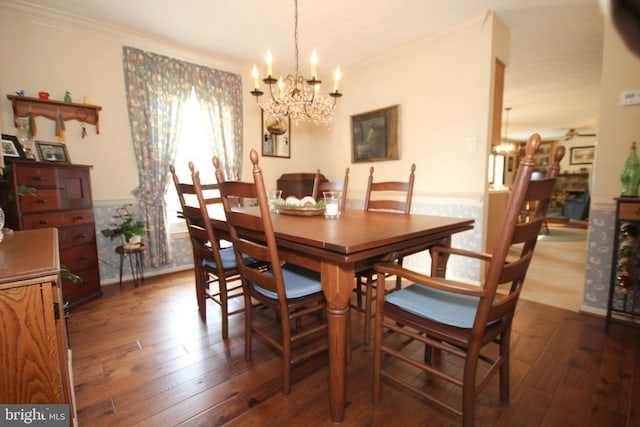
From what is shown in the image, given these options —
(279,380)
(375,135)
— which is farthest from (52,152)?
(375,135)

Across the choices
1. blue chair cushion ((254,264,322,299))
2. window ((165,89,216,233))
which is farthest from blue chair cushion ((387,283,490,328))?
window ((165,89,216,233))

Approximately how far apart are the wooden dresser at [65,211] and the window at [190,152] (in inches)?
32.8

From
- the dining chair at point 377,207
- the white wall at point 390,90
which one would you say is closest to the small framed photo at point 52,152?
the white wall at point 390,90

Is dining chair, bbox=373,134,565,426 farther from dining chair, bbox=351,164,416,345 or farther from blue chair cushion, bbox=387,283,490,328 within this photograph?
dining chair, bbox=351,164,416,345

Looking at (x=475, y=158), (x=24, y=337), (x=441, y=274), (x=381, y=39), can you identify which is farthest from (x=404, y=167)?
(x=24, y=337)

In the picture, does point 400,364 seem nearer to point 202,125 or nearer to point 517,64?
point 202,125

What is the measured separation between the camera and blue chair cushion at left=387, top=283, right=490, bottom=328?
1.13m

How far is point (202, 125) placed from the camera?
3480 mm

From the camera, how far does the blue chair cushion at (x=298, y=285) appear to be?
143cm

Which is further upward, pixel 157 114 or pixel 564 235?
pixel 157 114

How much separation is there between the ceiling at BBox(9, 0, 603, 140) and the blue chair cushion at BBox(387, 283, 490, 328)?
7.91 feet

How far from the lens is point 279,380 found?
5.00 feet

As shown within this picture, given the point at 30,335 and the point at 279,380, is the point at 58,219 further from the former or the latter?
the point at 279,380

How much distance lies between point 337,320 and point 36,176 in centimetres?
254
